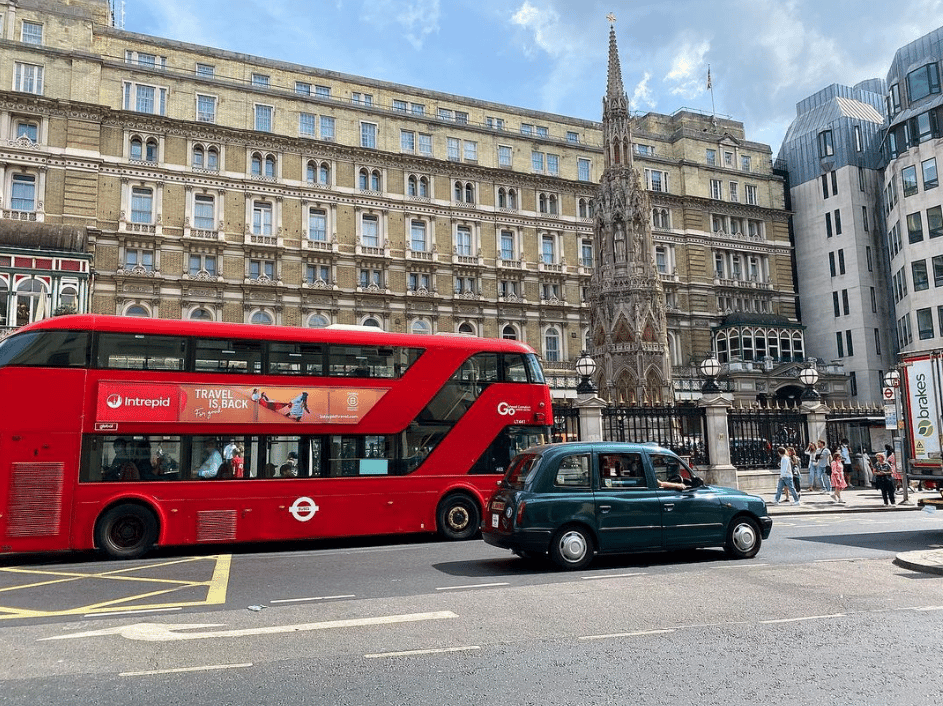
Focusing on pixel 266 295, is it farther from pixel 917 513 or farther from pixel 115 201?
pixel 917 513

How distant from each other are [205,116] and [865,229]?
50.1m

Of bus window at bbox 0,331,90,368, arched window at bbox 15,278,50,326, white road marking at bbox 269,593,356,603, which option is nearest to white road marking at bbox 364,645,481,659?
white road marking at bbox 269,593,356,603

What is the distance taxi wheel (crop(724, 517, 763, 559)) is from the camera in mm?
11578

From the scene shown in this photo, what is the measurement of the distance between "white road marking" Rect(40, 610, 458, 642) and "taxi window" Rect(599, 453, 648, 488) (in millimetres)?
3990

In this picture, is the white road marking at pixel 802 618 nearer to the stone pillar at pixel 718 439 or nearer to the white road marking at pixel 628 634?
the white road marking at pixel 628 634

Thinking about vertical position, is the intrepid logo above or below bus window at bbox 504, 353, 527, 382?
below

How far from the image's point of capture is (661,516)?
11.1 meters

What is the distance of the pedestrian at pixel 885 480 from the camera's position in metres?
21.0

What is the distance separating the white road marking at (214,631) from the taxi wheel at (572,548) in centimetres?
307

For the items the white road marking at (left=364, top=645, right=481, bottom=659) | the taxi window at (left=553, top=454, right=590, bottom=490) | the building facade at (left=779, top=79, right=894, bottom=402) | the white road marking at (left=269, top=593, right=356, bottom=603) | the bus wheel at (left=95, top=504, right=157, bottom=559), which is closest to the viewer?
the white road marking at (left=364, top=645, right=481, bottom=659)

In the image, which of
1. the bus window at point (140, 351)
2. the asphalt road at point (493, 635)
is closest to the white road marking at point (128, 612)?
the asphalt road at point (493, 635)

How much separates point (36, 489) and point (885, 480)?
21555 millimetres

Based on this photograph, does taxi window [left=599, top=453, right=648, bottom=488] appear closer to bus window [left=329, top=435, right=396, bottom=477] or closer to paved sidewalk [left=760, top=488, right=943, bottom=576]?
paved sidewalk [left=760, top=488, right=943, bottom=576]

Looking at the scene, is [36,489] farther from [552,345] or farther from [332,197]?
[552,345]
